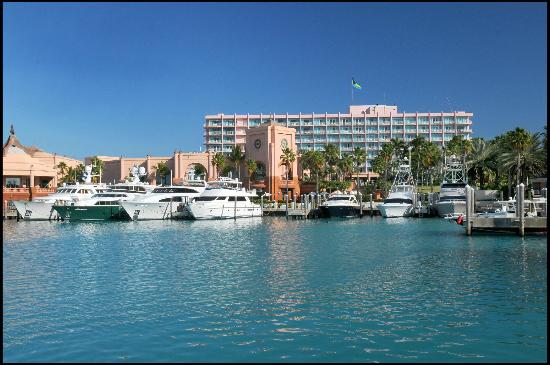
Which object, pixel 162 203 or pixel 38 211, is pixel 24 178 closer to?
pixel 38 211

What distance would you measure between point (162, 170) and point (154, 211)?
33.8 m

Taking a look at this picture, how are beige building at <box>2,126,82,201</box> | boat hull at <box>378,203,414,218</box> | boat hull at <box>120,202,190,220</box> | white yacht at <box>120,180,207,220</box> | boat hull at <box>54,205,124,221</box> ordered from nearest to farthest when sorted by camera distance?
boat hull at <box>54,205,124,221</box> → boat hull at <box>120,202,190,220</box> → white yacht at <box>120,180,207,220</box> → boat hull at <box>378,203,414,218</box> → beige building at <box>2,126,82,201</box>

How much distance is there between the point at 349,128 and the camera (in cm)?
16438

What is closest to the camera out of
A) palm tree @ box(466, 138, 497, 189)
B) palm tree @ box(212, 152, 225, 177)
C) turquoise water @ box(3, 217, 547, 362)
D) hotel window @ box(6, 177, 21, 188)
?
turquoise water @ box(3, 217, 547, 362)

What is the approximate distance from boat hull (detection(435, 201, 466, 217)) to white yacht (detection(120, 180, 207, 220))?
30.3 m

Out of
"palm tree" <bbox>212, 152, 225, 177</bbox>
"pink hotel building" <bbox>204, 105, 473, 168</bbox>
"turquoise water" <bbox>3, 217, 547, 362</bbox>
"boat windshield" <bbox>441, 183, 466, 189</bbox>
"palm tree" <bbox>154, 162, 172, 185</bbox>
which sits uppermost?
"pink hotel building" <bbox>204, 105, 473, 168</bbox>

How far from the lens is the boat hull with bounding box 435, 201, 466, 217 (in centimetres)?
6306

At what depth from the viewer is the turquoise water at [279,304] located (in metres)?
Result: 14.0

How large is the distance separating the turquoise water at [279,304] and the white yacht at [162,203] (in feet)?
106

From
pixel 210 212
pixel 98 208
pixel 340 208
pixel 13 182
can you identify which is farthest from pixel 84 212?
pixel 340 208

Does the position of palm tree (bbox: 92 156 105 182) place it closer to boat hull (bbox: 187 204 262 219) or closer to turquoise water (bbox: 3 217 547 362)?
boat hull (bbox: 187 204 262 219)

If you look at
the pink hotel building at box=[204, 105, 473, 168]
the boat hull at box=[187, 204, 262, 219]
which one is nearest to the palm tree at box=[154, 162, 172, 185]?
the boat hull at box=[187, 204, 262, 219]

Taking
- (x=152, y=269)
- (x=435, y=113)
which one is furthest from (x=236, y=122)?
(x=152, y=269)

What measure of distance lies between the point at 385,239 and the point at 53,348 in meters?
29.6
